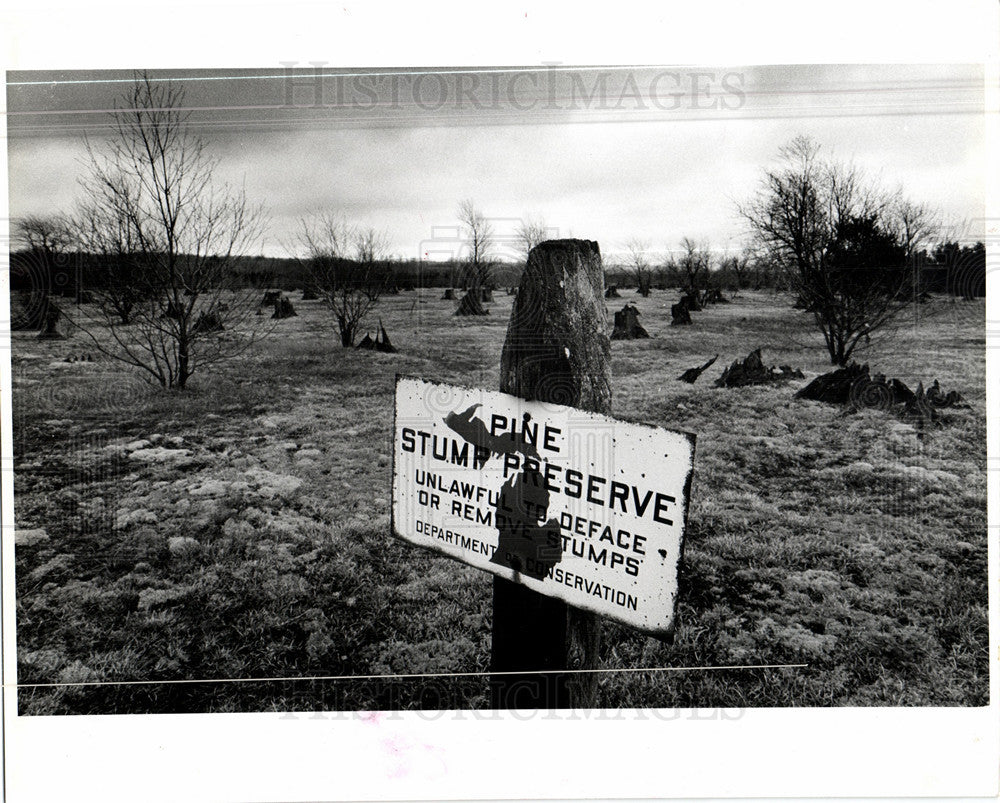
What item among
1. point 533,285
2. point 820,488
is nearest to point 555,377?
point 533,285

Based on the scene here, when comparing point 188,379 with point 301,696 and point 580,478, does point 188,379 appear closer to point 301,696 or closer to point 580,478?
point 301,696

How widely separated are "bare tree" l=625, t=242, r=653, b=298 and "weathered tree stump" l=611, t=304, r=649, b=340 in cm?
6

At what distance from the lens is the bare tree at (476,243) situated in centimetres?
197

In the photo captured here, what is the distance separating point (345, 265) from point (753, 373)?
131cm

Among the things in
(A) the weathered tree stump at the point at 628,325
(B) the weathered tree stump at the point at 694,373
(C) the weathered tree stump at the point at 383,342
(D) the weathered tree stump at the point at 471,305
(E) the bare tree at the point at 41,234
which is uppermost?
(E) the bare tree at the point at 41,234

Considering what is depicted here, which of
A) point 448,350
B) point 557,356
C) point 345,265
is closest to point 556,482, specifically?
point 557,356

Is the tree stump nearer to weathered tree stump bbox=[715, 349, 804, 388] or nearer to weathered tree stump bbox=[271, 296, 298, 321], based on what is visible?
weathered tree stump bbox=[715, 349, 804, 388]

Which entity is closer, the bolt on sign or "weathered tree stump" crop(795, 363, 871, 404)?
the bolt on sign

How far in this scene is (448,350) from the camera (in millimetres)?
2051

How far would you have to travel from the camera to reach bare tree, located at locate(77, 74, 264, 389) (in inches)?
78.7

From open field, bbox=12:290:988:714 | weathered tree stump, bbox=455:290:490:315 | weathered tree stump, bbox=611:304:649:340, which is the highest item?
weathered tree stump, bbox=455:290:490:315

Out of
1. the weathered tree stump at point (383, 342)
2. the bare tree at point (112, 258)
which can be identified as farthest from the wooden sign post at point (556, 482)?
the bare tree at point (112, 258)

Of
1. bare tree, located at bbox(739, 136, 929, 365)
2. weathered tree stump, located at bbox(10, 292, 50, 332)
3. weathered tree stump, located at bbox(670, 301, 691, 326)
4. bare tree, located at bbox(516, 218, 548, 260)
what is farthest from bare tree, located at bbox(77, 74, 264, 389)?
bare tree, located at bbox(739, 136, 929, 365)

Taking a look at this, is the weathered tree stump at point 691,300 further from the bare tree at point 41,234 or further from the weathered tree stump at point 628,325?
the bare tree at point 41,234
